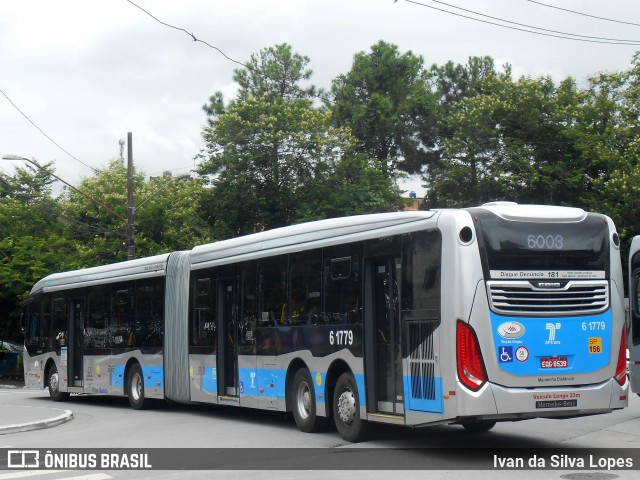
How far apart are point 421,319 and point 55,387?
16.7 meters

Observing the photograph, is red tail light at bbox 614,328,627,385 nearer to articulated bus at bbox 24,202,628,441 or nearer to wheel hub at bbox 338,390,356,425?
articulated bus at bbox 24,202,628,441

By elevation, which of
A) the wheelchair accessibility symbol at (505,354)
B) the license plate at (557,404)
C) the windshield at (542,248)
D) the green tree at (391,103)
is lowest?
the license plate at (557,404)

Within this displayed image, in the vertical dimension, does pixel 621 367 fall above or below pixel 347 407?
above

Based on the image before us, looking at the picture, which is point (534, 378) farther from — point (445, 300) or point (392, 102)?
point (392, 102)

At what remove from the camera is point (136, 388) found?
22.8m

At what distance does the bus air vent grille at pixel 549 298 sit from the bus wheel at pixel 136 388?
12414 mm

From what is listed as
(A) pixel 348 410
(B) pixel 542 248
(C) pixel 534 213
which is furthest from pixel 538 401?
(A) pixel 348 410

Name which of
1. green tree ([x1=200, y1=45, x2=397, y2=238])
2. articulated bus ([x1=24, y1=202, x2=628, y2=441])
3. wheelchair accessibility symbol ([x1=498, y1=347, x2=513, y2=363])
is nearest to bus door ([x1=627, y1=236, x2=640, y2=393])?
articulated bus ([x1=24, y1=202, x2=628, y2=441])

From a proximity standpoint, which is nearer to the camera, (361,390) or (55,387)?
(361,390)

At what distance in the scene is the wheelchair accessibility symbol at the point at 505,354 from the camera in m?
11.6

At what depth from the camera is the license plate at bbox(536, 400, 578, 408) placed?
38.3 ft

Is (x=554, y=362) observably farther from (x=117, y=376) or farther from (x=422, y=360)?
(x=117, y=376)

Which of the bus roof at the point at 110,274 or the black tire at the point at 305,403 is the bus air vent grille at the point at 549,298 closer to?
the black tire at the point at 305,403

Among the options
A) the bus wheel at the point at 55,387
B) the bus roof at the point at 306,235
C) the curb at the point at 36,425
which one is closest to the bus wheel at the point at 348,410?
the bus roof at the point at 306,235
